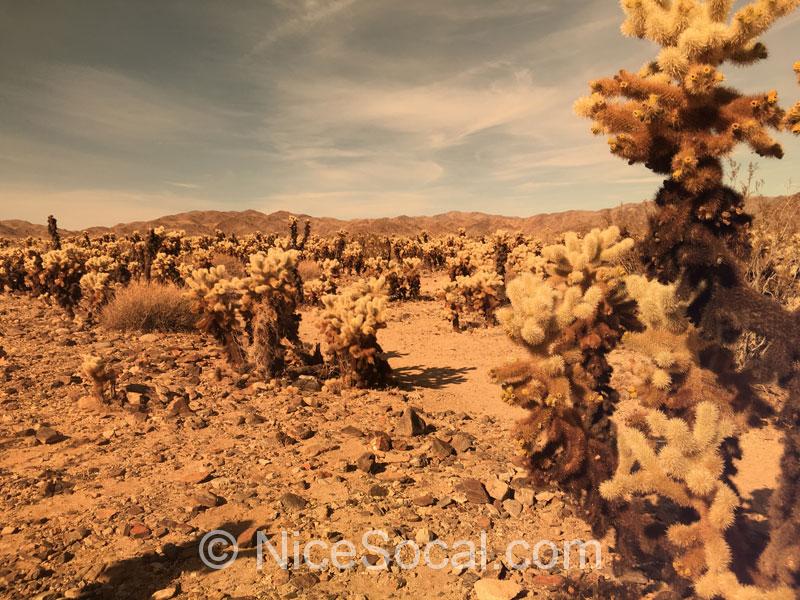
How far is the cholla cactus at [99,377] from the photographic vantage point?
5.74m

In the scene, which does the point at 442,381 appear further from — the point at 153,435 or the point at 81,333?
the point at 81,333

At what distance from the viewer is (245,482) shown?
4398 mm

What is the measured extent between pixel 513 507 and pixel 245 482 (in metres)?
2.56

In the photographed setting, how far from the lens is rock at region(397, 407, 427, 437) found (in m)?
5.56

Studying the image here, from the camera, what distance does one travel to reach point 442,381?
26.1 ft

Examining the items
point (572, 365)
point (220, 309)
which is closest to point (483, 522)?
point (572, 365)

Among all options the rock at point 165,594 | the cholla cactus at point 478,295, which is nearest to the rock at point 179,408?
the rock at point 165,594

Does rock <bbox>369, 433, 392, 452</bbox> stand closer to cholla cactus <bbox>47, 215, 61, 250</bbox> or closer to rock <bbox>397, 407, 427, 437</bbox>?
rock <bbox>397, 407, 427, 437</bbox>

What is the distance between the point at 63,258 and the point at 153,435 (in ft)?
30.3

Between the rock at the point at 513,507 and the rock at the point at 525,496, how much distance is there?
0.07m

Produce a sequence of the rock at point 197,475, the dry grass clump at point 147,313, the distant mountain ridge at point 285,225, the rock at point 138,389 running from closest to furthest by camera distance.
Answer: the rock at point 197,475 → the rock at point 138,389 → the dry grass clump at point 147,313 → the distant mountain ridge at point 285,225

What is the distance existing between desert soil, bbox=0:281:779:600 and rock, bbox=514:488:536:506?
0.04ft

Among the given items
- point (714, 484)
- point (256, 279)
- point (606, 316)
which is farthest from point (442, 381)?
point (714, 484)

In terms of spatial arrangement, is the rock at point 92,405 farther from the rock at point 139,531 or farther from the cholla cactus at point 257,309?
the rock at point 139,531
